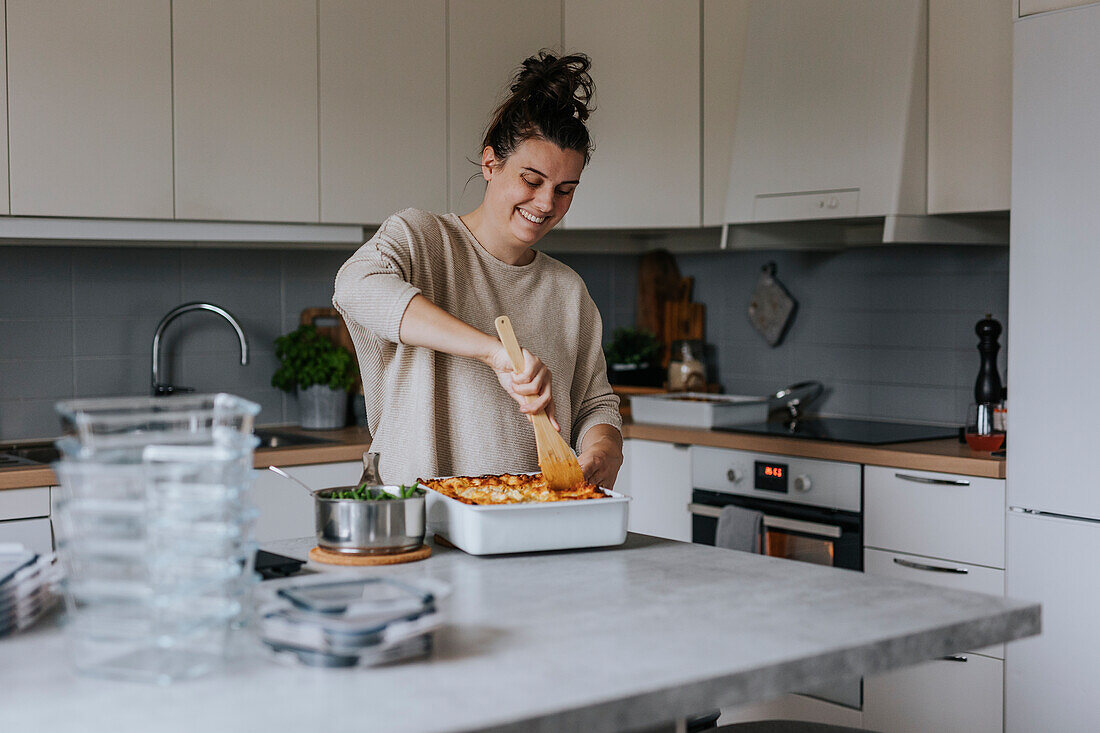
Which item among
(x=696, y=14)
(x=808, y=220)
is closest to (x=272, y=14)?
(x=696, y=14)

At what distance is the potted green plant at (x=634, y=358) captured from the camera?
4.11 m

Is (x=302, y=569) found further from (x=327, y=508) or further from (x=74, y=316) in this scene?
(x=74, y=316)

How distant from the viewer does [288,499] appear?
119 inches

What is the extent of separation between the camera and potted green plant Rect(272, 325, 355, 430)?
3506mm

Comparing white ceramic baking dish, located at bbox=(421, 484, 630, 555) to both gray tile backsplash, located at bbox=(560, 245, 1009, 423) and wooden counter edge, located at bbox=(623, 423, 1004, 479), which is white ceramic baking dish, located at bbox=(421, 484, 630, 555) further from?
gray tile backsplash, located at bbox=(560, 245, 1009, 423)

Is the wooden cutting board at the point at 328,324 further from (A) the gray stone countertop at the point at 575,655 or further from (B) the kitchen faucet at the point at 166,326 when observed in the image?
(A) the gray stone countertop at the point at 575,655

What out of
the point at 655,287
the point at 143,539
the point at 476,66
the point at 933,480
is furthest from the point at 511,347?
the point at 655,287

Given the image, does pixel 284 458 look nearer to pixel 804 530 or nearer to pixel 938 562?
pixel 804 530

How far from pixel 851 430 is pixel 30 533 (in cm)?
219

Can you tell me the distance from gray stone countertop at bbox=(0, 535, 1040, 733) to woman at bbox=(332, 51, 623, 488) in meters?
0.44

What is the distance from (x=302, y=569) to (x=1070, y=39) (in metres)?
2.12

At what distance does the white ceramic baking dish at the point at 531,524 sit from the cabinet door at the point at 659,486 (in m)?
1.84

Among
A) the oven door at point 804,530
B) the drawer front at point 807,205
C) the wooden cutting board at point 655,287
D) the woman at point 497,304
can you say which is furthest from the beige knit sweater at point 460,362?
the wooden cutting board at point 655,287

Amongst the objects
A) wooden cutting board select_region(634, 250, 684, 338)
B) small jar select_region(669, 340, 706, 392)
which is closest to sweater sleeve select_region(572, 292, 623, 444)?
small jar select_region(669, 340, 706, 392)
